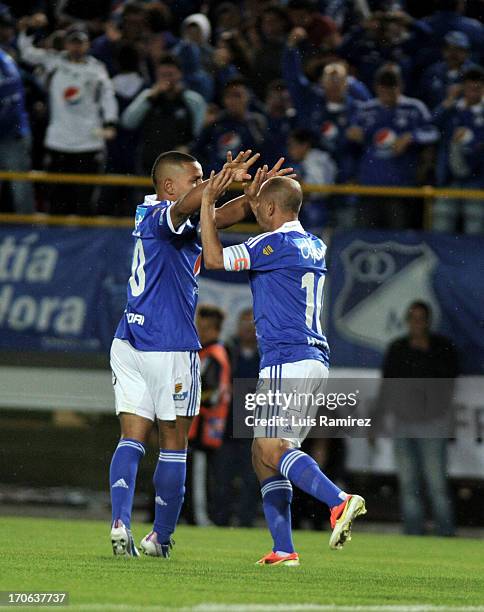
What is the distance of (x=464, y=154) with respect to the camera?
505 inches

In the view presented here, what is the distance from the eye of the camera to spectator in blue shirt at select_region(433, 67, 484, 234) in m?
12.5

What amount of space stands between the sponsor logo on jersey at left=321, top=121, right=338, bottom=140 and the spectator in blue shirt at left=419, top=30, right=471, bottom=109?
113 cm

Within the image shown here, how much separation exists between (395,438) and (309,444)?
2.80 feet

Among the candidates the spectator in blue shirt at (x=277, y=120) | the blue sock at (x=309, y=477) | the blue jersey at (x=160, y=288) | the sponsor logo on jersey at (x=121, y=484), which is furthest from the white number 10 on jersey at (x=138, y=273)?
the spectator in blue shirt at (x=277, y=120)

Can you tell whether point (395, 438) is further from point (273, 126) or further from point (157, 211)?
point (157, 211)

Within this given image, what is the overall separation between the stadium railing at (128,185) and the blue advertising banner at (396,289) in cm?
35

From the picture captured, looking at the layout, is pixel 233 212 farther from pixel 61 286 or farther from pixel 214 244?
pixel 61 286

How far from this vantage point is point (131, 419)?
7555 millimetres

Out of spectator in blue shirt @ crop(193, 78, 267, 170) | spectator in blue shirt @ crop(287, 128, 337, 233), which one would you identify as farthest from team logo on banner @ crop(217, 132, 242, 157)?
spectator in blue shirt @ crop(287, 128, 337, 233)

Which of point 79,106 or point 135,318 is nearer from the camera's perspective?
point 135,318

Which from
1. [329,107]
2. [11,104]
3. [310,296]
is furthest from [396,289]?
[310,296]

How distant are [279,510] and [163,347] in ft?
3.80

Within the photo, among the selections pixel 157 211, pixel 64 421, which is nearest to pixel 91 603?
pixel 157 211

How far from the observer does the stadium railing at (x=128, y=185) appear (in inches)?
495
